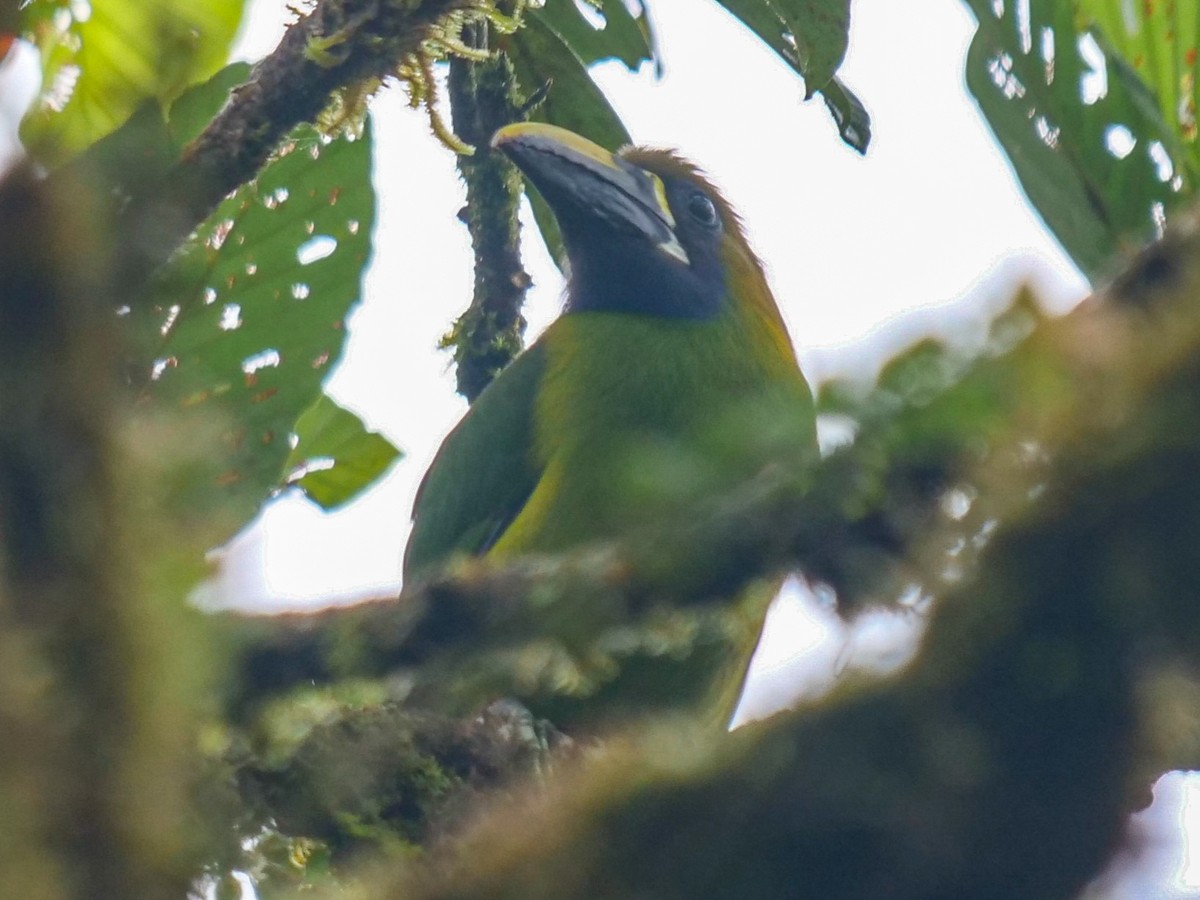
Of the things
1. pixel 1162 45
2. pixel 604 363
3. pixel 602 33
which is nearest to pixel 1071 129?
pixel 1162 45

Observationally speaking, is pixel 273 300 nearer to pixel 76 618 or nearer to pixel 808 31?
pixel 808 31

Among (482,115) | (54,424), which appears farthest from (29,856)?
(482,115)

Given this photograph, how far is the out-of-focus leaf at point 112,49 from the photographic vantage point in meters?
1.43

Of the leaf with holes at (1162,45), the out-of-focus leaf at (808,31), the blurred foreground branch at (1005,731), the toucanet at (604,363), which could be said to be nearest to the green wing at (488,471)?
the toucanet at (604,363)

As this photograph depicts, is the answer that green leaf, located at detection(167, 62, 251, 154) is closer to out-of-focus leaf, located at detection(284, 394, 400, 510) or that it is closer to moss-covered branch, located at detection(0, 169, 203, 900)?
out-of-focus leaf, located at detection(284, 394, 400, 510)

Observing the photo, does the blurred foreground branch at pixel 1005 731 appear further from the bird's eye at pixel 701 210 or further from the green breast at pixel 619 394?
the bird's eye at pixel 701 210

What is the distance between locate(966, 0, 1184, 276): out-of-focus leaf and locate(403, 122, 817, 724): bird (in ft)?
4.03

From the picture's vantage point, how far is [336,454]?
3.52m

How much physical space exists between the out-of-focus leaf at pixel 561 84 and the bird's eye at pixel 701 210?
0.88m

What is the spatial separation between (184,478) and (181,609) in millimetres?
102

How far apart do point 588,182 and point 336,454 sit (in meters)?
1.15

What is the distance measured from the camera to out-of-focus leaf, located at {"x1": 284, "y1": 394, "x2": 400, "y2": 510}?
3488 mm

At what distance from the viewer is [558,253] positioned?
4.51 metres

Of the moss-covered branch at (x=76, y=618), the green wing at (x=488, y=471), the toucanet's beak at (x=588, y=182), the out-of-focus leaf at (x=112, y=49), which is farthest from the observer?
the green wing at (x=488, y=471)
